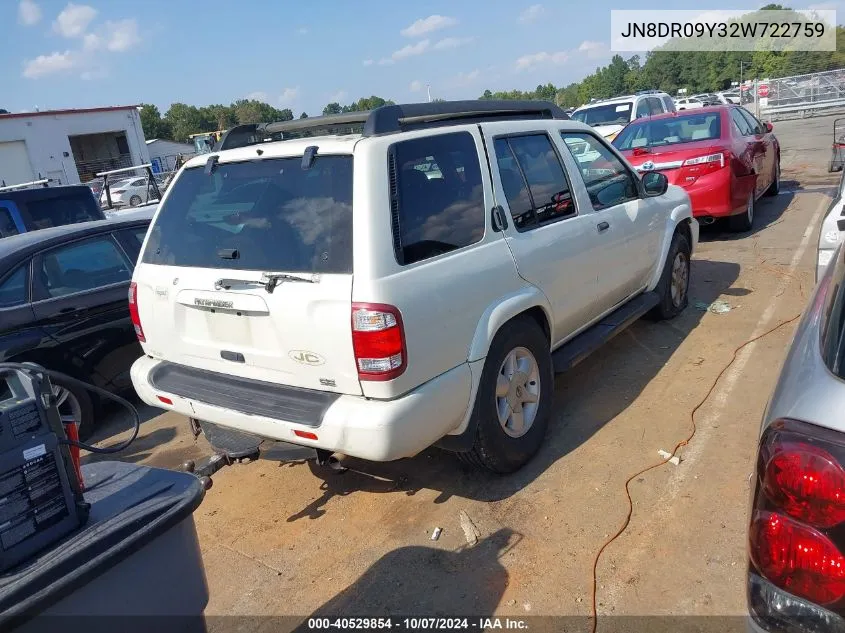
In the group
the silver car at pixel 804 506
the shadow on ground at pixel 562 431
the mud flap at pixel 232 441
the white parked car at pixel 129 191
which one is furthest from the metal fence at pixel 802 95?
the silver car at pixel 804 506

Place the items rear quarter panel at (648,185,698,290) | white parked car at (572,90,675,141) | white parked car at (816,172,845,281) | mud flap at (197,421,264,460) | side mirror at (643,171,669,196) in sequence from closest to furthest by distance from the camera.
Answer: mud flap at (197,421,264,460) < white parked car at (816,172,845,281) < side mirror at (643,171,669,196) < rear quarter panel at (648,185,698,290) < white parked car at (572,90,675,141)

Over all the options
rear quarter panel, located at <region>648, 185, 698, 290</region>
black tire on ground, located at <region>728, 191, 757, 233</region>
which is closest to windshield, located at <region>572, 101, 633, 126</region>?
black tire on ground, located at <region>728, 191, 757, 233</region>

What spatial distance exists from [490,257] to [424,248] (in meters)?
0.48

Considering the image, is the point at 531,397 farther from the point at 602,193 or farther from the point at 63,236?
the point at 63,236

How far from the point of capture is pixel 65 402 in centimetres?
482

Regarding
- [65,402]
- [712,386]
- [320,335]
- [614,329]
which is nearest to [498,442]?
[320,335]

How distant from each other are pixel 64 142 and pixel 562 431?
159 ft

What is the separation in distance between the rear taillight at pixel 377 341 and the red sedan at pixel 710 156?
664 centimetres

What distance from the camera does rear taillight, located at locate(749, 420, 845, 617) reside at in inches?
55.6

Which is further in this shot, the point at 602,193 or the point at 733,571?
the point at 602,193

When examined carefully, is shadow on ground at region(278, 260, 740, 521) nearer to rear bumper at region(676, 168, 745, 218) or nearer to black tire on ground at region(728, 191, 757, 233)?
rear bumper at region(676, 168, 745, 218)

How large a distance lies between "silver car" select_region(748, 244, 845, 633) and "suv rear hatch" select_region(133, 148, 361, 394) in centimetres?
170

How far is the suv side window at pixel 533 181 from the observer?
3688mm

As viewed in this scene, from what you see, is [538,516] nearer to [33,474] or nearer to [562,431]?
[562,431]
